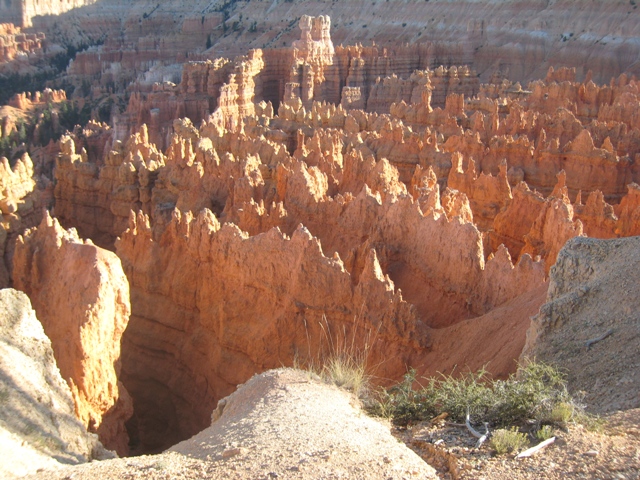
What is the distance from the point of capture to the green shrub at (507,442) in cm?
477

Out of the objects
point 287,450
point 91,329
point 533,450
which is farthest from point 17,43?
point 533,450

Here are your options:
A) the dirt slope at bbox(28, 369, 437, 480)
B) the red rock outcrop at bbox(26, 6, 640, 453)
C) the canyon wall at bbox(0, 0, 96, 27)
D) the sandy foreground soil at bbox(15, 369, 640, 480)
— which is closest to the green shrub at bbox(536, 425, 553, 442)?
the sandy foreground soil at bbox(15, 369, 640, 480)

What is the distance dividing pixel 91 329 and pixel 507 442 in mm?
6050

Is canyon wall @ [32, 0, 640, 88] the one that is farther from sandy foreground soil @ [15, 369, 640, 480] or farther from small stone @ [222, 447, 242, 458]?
small stone @ [222, 447, 242, 458]

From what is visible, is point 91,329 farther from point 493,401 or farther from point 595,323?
point 595,323

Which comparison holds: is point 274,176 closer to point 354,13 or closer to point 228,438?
point 228,438

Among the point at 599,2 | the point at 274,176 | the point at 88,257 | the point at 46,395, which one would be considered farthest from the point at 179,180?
the point at 599,2

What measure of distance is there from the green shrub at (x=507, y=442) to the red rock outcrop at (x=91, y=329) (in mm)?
5687

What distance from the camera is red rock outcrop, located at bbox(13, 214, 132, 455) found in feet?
29.2

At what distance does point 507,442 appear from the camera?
15.8ft

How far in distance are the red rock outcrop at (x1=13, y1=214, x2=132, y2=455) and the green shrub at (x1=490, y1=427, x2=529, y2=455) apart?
5.69 metres

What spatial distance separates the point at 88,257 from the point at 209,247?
2.66m

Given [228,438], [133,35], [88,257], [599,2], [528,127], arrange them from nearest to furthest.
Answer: [228,438], [88,257], [528,127], [599,2], [133,35]

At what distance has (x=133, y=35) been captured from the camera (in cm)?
7731
